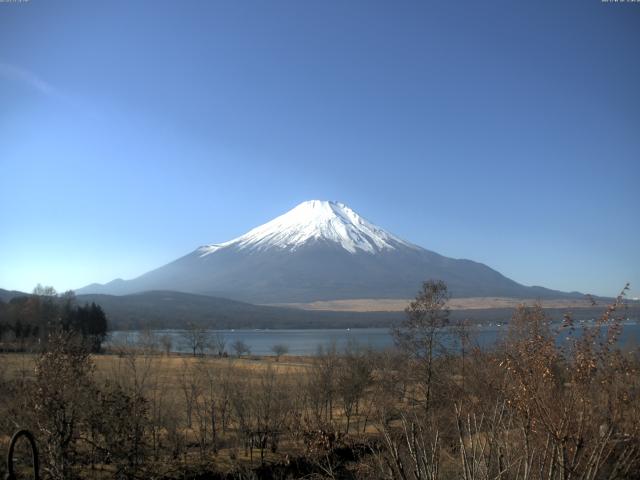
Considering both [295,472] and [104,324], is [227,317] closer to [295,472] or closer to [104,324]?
[104,324]

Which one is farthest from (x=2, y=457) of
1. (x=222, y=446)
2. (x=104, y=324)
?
(x=104, y=324)

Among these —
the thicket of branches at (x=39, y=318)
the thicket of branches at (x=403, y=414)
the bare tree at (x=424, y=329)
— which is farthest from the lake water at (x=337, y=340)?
the thicket of branches at (x=39, y=318)

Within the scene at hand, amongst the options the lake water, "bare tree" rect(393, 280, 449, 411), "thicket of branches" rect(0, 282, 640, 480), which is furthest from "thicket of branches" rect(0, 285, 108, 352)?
"bare tree" rect(393, 280, 449, 411)

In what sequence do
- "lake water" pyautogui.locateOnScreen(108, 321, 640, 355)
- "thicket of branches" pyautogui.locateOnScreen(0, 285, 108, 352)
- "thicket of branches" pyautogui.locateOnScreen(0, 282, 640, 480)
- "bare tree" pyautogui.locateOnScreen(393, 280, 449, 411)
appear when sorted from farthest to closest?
1. "thicket of branches" pyautogui.locateOnScreen(0, 285, 108, 352)
2. "lake water" pyautogui.locateOnScreen(108, 321, 640, 355)
3. "bare tree" pyautogui.locateOnScreen(393, 280, 449, 411)
4. "thicket of branches" pyautogui.locateOnScreen(0, 282, 640, 480)

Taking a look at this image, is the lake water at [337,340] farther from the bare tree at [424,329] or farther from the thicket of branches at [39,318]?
the thicket of branches at [39,318]

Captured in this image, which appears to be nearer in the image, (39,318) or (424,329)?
(424,329)

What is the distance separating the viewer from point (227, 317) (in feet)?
599

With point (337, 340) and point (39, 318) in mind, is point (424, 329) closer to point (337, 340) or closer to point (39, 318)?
point (39, 318)

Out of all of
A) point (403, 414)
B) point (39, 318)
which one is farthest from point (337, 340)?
point (403, 414)

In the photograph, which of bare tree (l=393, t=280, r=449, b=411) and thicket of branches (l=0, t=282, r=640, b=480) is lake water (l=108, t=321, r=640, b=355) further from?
thicket of branches (l=0, t=282, r=640, b=480)

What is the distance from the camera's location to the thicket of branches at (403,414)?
21.0 ft

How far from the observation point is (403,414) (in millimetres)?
6727

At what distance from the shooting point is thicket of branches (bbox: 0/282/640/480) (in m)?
6.39

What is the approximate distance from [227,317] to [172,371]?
140 metres
